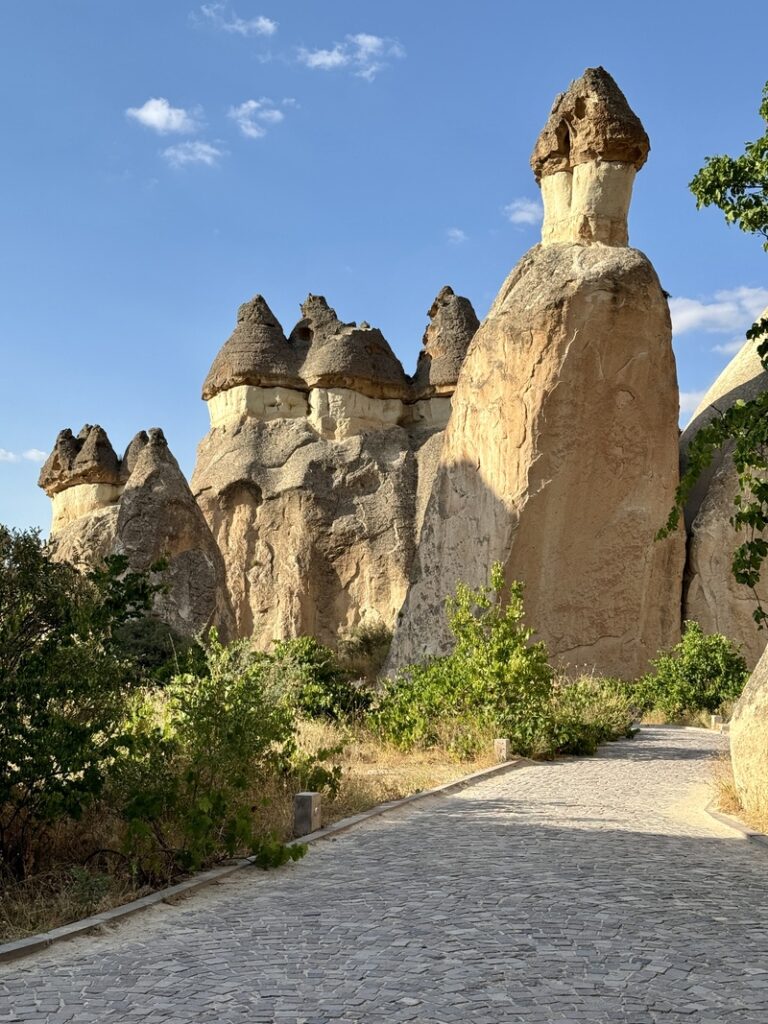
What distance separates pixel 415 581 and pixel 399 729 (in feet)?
36.6

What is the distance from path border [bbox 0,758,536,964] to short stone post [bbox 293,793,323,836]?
0.07 meters

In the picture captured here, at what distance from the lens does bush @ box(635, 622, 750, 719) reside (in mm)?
17969

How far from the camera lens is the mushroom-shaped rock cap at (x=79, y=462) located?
118 ft

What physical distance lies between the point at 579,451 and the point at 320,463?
13213 millimetres

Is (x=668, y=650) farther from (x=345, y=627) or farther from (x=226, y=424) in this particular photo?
(x=226, y=424)

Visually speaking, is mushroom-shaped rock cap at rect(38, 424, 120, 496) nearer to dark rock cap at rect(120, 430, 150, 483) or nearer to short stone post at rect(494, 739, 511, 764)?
dark rock cap at rect(120, 430, 150, 483)

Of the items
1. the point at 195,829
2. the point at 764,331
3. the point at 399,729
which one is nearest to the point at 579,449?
the point at 399,729

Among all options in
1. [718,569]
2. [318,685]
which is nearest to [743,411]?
[318,685]

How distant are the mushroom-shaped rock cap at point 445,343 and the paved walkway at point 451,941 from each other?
93.0 feet

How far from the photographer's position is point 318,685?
13.5m

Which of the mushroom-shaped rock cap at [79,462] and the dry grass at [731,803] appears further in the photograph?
the mushroom-shaped rock cap at [79,462]

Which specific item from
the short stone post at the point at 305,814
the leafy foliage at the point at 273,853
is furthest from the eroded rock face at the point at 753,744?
the leafy foliage at the point at 273,853

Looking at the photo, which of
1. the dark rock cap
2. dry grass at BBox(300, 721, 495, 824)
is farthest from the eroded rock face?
the dark rock cap

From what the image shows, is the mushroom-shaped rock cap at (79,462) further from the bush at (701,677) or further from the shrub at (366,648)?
the bush at (701,677)
